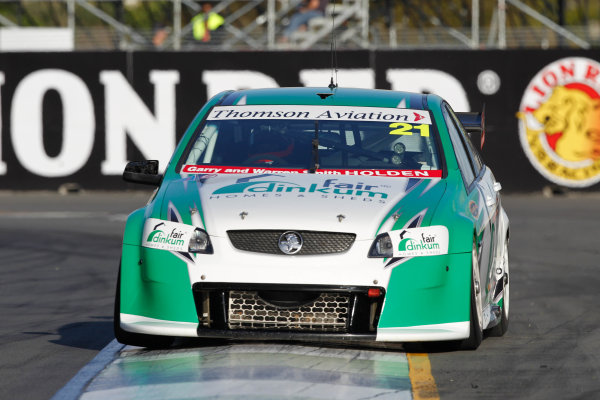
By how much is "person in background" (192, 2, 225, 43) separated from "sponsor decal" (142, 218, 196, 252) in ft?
52.1

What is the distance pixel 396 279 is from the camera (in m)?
6.83

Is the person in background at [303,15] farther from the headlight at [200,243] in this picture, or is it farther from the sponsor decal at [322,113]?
the headlight at [200,243]

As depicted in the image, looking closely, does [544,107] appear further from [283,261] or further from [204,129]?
[283,261]

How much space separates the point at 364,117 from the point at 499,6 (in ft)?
47.0

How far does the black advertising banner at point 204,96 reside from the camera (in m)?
20.8

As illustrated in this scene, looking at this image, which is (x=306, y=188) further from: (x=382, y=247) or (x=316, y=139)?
(x=316, y=139)

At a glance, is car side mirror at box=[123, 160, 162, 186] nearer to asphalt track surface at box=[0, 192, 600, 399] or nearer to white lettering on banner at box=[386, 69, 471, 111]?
asphalt track surface at box=[0, 192, 600, 399]

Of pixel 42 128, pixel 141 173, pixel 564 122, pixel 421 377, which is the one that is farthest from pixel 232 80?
pixel 421 377

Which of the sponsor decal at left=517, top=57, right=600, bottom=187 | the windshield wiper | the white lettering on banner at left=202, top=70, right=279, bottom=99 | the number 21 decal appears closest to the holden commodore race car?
the windshield wiper

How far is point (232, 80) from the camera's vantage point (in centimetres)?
2142

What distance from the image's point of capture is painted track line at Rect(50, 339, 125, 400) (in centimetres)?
622

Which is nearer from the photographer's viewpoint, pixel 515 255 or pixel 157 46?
pixel 515 255

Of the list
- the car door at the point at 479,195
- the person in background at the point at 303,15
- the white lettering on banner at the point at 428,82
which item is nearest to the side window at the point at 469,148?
the car door at the point at 479,195

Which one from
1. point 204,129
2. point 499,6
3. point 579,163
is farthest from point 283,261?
point 499,6
